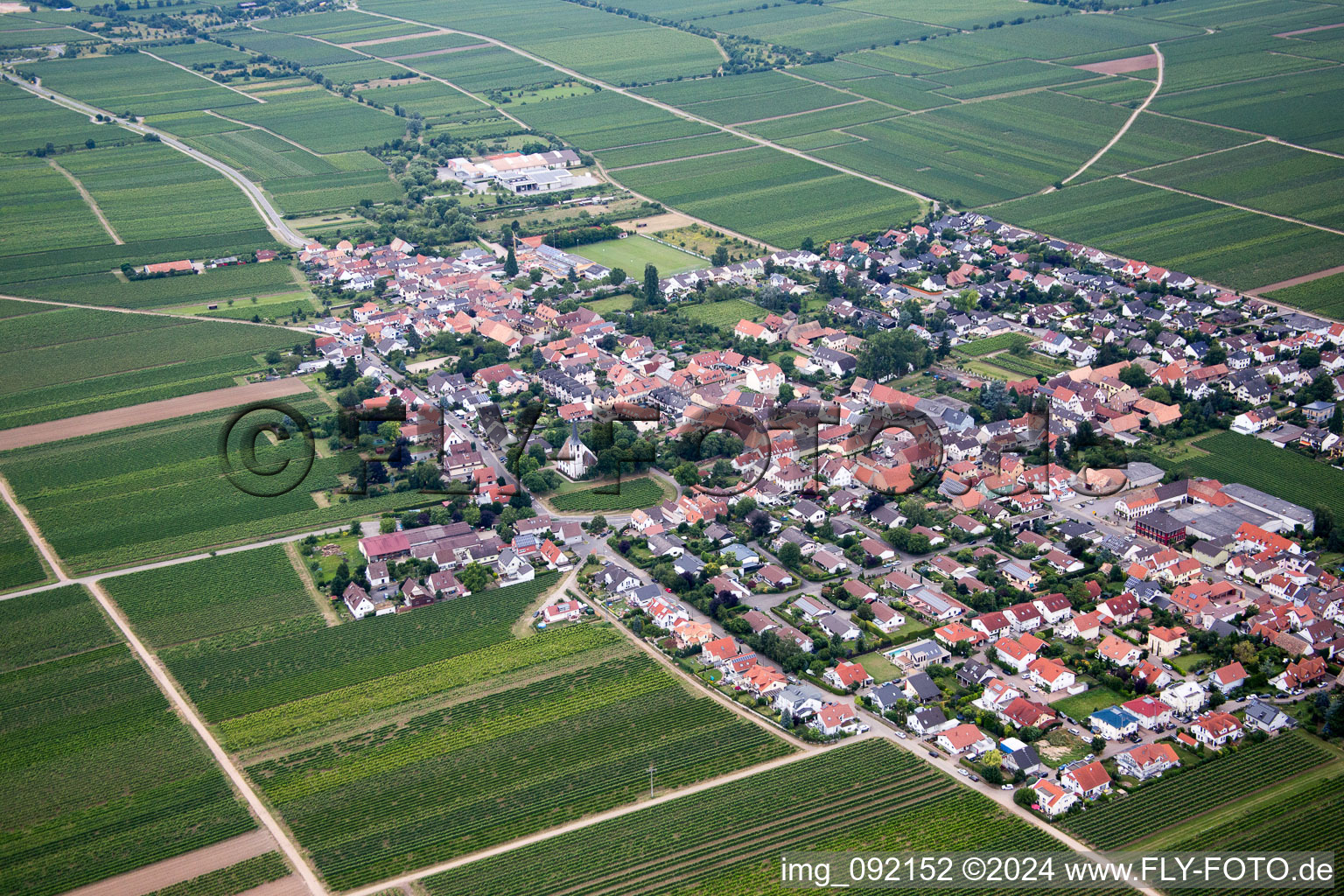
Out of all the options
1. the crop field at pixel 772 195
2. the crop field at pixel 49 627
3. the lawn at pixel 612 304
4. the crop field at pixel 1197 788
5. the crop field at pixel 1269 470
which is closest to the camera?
the crop field at pixel 1197 788

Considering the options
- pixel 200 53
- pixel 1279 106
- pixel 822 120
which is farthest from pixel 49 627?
pixel 200 53

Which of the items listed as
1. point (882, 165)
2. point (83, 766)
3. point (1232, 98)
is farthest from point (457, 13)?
point (83, 766)

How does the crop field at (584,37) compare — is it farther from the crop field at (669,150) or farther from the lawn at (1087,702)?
the lawn at (1087,702)

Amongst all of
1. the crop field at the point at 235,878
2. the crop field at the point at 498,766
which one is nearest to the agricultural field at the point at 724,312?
the crop field at the point at 498,766

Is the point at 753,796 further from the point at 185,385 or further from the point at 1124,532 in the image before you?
the point at 185,385

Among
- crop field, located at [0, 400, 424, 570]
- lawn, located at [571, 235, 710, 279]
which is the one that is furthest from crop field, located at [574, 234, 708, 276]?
crop field, located at [0, 400, 424, 570]
